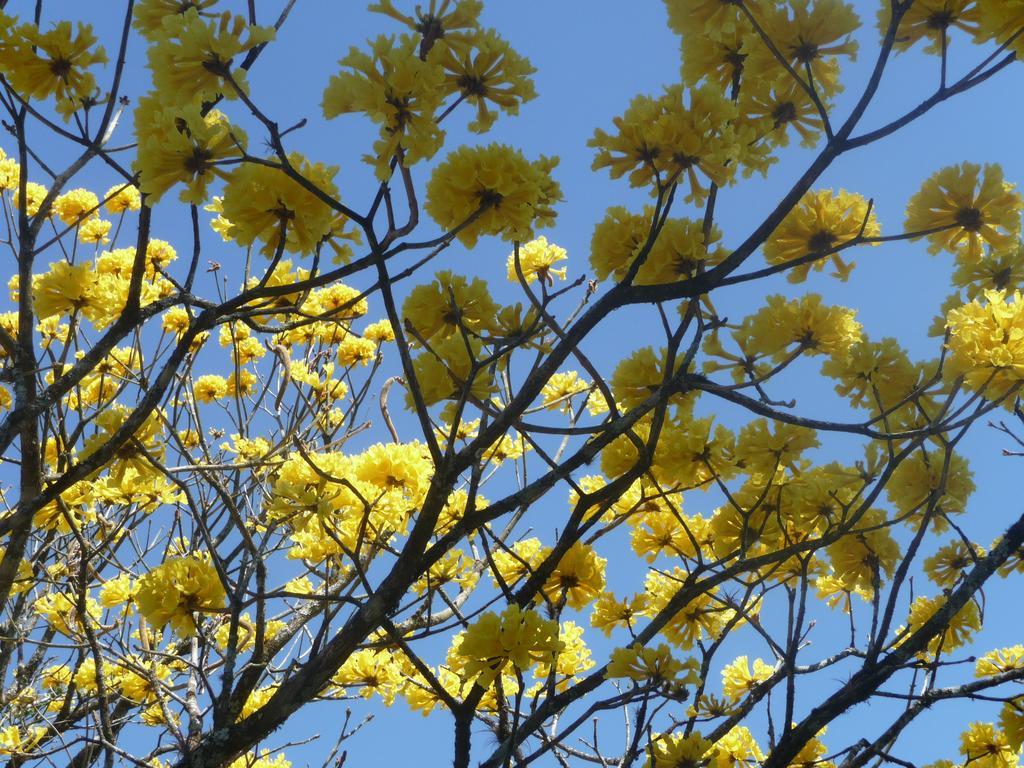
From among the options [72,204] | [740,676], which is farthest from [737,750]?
[72,204]

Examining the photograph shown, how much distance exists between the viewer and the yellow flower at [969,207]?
2.19 metres

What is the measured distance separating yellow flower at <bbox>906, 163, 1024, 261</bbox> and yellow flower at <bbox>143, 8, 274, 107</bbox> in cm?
182

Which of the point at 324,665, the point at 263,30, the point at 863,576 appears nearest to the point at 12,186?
the point at 263,30

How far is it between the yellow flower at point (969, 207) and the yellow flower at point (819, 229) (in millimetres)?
144

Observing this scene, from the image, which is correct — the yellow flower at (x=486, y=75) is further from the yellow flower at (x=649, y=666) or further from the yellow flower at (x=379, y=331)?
the yellow flower at (x=379, y=331)

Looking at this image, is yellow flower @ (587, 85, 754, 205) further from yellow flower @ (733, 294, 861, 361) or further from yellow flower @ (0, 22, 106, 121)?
yellow flower @ (0, 22, 106, 121)

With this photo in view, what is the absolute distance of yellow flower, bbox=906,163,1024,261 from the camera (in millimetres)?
2188

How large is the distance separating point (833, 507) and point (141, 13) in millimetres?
2664

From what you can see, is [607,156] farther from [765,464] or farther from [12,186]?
[12,186]

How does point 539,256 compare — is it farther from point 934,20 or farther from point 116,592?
point 116,592

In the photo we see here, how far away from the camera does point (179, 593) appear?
8.16 feet

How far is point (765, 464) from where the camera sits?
264 cm

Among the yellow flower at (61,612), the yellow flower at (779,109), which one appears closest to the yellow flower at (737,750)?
the yellow flower at (779,109)

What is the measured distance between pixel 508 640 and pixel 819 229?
1409 mm
